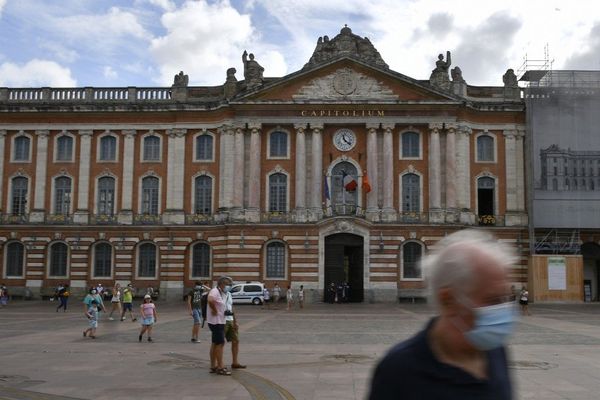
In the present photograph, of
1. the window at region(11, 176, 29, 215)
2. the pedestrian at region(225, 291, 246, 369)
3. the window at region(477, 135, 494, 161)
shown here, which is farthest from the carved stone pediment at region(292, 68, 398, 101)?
the pedestrian at region(225, 291, 246, 369)

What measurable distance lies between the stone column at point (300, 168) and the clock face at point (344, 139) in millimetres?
2299

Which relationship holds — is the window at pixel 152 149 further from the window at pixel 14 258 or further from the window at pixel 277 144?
the window at pixel 14 258

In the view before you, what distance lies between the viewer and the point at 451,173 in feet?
163

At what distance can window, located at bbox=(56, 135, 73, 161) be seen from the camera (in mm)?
53125

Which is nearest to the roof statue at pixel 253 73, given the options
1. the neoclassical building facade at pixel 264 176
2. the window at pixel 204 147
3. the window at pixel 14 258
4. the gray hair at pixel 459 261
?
the neoclassical building facade at pixel 264 176

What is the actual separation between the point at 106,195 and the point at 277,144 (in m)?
13.3

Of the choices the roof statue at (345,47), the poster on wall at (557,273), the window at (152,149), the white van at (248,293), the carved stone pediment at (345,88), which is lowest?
the white van at (248,293)

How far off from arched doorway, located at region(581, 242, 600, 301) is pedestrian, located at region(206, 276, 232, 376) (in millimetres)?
42067

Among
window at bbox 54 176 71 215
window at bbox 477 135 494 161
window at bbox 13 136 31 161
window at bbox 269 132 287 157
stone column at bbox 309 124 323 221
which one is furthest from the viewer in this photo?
window at bbox 13 136 31 161

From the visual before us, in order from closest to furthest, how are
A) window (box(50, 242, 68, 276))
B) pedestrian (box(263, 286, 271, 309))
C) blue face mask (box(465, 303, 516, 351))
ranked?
1. blue face mask (box(465, 303, 516, 351))
2. pedestrian (box(263, 286, 271, 309))
3. window (box(50, 242, 68, 276))

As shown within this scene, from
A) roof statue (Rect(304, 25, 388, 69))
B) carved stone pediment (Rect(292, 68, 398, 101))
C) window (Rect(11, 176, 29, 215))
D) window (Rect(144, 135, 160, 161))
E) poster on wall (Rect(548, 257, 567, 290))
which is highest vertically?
roof statue (Rect(304, 25, 388, 69))

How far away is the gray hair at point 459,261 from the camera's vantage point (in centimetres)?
301

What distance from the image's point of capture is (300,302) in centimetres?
4447

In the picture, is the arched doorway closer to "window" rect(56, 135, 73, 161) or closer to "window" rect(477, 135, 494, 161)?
"window" rect(477, 135, 494, 161)
